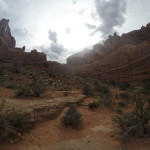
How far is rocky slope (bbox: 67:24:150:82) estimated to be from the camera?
2975cm

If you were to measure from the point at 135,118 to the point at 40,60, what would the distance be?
1499 inches

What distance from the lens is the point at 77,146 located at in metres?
4.23

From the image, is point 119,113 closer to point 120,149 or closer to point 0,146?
point 120,149

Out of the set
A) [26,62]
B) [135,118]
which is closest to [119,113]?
[135,118]

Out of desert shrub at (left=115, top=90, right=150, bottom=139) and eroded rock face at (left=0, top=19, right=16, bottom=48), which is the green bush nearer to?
desert shrub at (left=115, top=90, right=150, bottom=139)

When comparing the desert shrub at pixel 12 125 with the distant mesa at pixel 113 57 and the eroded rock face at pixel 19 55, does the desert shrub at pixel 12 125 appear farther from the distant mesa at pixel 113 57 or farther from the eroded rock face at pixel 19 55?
the eroded rock face at pixel 19 55

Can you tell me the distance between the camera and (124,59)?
111 feet

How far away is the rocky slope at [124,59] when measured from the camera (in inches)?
1171

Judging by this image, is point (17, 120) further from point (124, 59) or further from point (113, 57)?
point (113, 57)

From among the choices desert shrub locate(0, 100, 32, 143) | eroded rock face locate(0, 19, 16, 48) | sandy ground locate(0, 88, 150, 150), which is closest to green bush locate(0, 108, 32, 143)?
desert shrub locate(0, 100, 32, 143)

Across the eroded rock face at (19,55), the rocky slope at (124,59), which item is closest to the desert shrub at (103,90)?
the rocky slope at (124,59)

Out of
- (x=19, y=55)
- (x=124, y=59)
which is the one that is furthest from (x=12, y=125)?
(x=19, y=55)

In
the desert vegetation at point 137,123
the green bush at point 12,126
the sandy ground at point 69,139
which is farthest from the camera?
the desert vegetation at point 137,123

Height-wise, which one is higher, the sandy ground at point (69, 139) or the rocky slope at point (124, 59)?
the rocky slope at point (124, 59)
